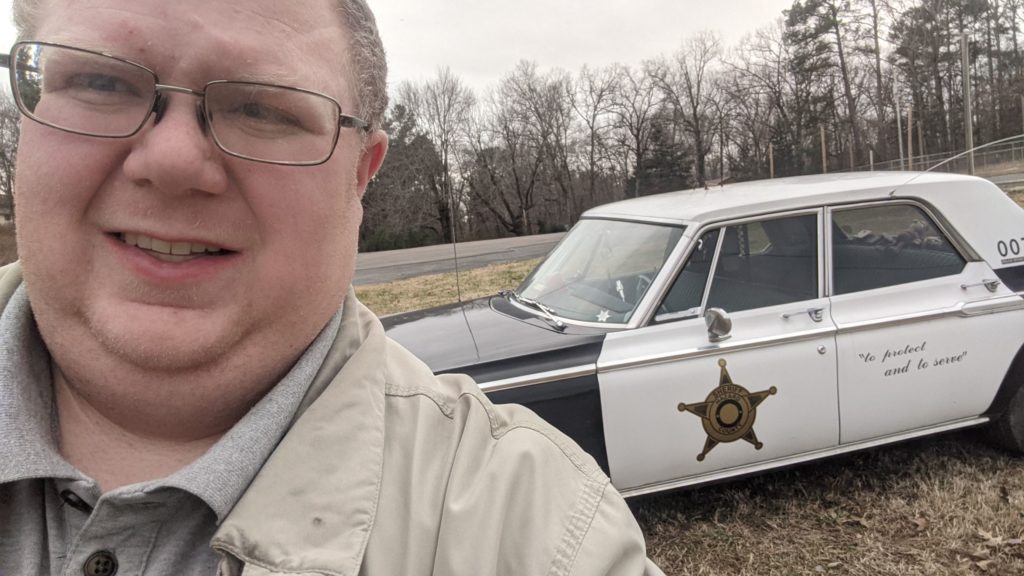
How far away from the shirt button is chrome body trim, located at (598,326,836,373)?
2233 millimetres

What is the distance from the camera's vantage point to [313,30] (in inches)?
45.9

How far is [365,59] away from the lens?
131 cm

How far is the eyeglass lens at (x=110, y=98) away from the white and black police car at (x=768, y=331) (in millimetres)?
1976

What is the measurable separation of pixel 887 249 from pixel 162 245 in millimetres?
3790

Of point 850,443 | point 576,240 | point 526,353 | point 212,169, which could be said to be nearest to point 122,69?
point 212,169

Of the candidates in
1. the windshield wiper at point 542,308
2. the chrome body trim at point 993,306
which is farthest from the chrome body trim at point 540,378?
the chrome body trim at point 993,306

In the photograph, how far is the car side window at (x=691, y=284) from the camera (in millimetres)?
3252

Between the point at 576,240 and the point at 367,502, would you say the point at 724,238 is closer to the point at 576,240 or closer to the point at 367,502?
the point at 576,240

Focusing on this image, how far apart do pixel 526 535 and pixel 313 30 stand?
971 millimetres

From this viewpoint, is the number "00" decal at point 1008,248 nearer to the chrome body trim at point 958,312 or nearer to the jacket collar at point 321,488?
the chrome body trim at point 958,312

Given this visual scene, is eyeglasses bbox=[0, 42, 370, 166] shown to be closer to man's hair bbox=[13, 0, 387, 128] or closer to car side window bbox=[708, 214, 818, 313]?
man's hair bbox=[13, 0, 387, 128]

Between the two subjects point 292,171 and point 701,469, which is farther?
point 701,469

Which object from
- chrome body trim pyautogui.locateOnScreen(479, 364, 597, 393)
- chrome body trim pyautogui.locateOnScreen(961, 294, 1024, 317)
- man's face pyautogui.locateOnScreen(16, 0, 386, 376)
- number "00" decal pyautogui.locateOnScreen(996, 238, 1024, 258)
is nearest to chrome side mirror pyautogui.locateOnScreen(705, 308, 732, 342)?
chrome body trim pyautogui.locateOnScreen(479, 364, 597, 393)

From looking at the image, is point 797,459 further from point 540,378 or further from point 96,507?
point 96,507
